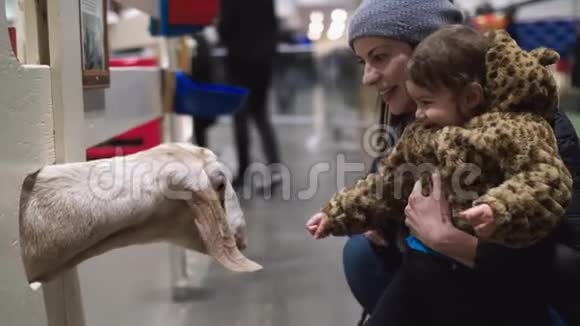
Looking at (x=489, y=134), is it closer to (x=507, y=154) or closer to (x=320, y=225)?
(x=507, y=154)

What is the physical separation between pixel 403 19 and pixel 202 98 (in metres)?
1.04

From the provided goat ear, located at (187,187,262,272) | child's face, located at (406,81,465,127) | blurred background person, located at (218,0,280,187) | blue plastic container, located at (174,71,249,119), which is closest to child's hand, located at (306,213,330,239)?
goat ear, located at (187,187,262,272)

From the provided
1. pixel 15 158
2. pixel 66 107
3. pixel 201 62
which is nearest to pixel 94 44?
pixel 66 107

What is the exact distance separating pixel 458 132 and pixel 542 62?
5.3 inches

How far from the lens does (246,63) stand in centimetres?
344

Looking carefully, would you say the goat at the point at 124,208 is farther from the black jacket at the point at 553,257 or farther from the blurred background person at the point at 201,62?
the blurred background person at the point at 201,62

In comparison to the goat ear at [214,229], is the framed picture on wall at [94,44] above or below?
above

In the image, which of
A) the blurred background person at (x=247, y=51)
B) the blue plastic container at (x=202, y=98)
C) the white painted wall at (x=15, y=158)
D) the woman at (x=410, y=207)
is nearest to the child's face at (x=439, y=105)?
the woman at (x=410, y=207)

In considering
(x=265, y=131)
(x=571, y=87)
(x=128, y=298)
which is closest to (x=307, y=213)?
(x=265, y=131)

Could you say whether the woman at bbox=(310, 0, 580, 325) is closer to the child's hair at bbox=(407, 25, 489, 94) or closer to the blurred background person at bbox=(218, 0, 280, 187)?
the child's hair at bbox=(407, 25, 489, 94)

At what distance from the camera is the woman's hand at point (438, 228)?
32.8 inches

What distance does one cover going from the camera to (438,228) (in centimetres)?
85

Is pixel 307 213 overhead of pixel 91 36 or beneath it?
beneath

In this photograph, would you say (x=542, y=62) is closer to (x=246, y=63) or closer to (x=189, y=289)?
(x=189, y=289)
